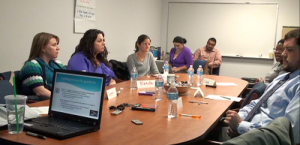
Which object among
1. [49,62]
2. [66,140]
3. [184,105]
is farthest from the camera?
[49,62]

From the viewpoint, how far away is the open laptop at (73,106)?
1607 millimetres

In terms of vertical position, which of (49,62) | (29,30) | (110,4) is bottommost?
(49,62)

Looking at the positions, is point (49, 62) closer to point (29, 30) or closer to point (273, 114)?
point (29, 30)

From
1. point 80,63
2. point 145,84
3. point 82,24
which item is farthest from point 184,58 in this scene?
point 80,63

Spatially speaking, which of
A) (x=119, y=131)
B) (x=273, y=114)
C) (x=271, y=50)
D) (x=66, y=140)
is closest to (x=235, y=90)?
(x=273, y=114)

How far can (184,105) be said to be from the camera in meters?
2.38

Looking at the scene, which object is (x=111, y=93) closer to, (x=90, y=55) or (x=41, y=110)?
(x=41, y=110)

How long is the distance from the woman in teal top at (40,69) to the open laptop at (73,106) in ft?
3.50

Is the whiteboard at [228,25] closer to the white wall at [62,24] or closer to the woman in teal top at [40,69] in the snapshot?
the white wall at [62,24]

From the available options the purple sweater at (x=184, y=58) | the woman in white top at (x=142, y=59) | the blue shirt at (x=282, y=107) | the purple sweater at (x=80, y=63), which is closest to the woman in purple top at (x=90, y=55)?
the purple sweater at (x=80, y=63)

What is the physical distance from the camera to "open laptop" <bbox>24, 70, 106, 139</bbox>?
1.61 metres

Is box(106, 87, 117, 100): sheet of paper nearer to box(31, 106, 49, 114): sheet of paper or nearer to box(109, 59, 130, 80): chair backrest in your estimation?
box(31, 106, 49, 114): sheet of paper

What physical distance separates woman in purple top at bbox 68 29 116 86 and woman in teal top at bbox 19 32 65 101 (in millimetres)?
219

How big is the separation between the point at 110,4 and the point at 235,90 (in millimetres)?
3093
